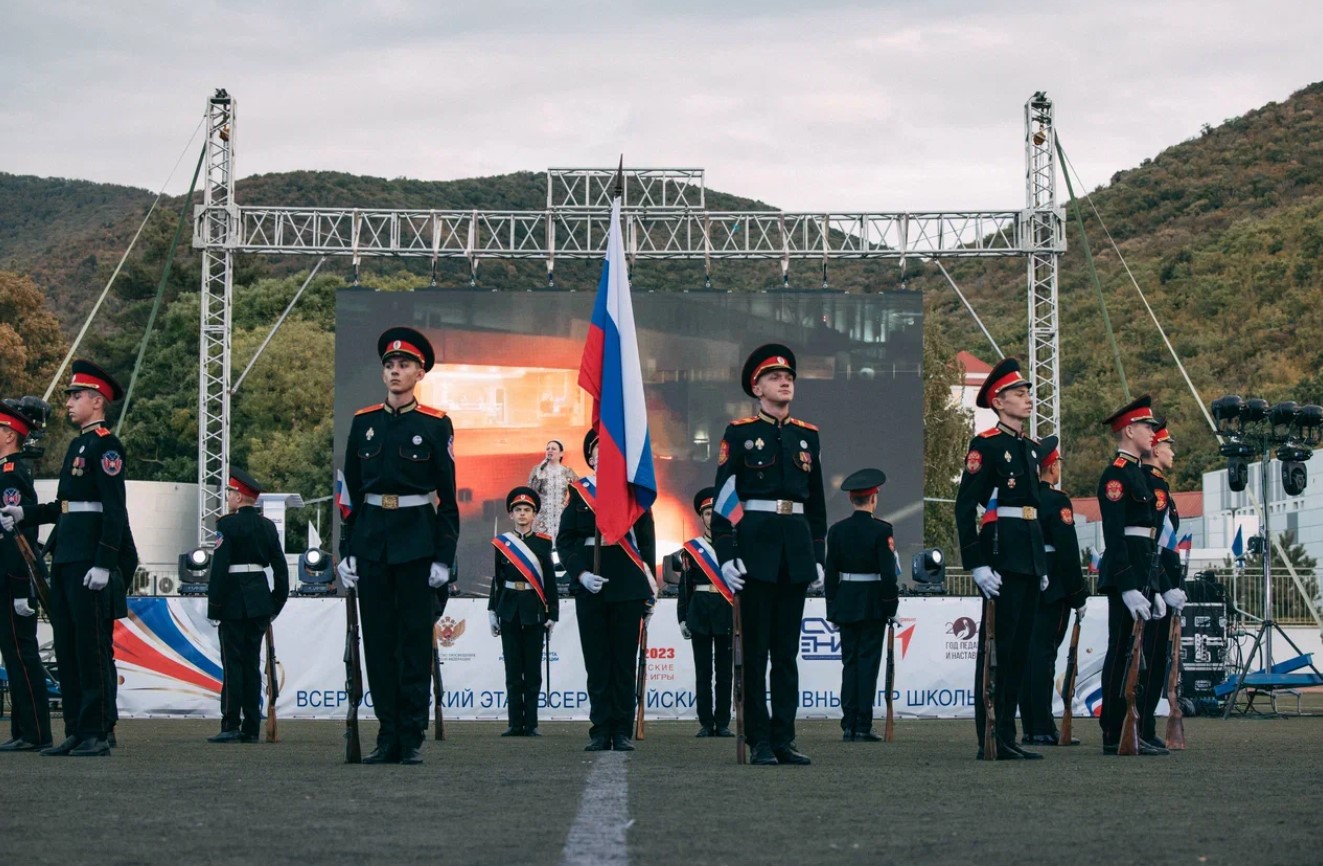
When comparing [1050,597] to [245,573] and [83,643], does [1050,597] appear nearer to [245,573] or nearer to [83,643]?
[245,573]

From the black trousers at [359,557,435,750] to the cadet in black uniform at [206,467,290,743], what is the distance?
384cm

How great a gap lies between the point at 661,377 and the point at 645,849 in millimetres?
20644

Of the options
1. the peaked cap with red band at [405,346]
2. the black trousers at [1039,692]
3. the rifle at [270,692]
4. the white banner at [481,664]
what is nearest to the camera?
the peaked cap with red band at [405,346]

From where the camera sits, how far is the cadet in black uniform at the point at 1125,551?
8.91m

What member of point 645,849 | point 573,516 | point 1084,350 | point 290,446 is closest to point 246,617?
point 573,516

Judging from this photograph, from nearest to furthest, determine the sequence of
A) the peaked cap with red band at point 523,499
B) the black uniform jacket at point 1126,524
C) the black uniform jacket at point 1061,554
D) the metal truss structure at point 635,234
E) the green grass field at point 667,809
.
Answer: the green grass field at point 667,809, the black uniform jacket at point 1126,524, the black uniform jacket at point 1061,554, the peaked cap with red band at point 523,499, the metal truss structure at point 635,234

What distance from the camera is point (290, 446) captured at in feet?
172

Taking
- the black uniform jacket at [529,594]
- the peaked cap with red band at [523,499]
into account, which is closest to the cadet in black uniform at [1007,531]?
the peaked cap with red band at [523,499]

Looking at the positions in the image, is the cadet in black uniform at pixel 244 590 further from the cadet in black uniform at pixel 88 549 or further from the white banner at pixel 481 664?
the white banner at pixel 481 664

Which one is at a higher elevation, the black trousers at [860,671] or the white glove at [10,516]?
the white glove at [10,516]

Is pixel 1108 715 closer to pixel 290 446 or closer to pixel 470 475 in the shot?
pixel 470 475

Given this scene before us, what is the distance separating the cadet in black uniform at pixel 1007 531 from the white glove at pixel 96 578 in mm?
4064

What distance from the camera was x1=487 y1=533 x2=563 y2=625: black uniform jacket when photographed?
12602 millimetres

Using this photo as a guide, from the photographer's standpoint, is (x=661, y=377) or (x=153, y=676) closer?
(x=153, y=676)
